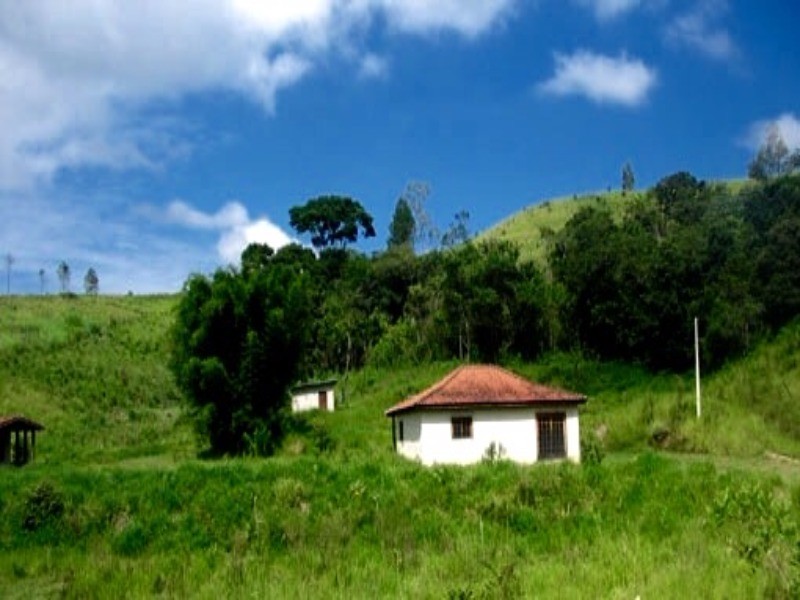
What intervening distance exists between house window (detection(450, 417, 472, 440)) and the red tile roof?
0.52 m

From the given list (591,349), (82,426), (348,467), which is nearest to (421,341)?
(591,349)

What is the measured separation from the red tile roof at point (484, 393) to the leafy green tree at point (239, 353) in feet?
18.5

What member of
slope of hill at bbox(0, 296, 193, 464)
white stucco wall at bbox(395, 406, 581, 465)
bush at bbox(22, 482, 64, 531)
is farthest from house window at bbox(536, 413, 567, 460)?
bush at bbox(22, 482, 64, 531)

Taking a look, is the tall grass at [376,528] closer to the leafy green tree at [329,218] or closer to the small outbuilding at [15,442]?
the small outbuilding at [15,442]

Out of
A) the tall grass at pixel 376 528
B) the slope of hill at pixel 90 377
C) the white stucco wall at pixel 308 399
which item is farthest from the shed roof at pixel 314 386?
the tall grass at pixel 376 528

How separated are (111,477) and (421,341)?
1165 inches

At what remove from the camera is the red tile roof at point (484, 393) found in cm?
2703

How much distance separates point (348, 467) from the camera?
21.2 m

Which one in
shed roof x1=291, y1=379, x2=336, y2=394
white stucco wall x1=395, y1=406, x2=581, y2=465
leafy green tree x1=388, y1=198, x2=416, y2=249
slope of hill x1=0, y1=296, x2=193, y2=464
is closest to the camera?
white stucco wall x1=395, y1=406, x2=581, y2=465

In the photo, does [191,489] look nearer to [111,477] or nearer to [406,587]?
[111,477]

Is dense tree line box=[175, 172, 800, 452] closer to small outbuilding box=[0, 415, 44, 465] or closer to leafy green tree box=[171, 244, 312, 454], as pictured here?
leafy green tree box=[171, 244, 312, 454]

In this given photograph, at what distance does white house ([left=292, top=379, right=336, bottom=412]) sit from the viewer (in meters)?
42.1

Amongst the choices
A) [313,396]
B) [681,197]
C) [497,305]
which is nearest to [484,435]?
[313,396]

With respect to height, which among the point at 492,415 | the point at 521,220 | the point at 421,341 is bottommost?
the point at 492,415
